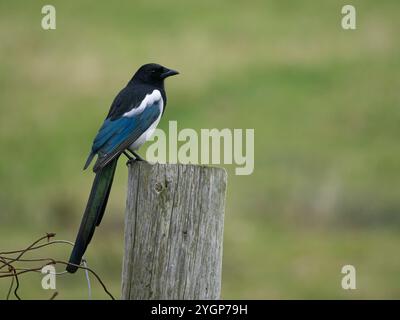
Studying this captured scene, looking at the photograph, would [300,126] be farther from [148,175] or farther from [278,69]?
[148,175]

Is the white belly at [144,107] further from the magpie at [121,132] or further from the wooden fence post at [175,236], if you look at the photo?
the wooden fence post at [175,236]

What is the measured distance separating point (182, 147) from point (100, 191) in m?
10.6

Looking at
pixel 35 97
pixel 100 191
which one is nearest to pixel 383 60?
pixel 35 97

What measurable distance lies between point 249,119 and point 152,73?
12114mm

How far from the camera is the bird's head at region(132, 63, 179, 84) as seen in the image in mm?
7934

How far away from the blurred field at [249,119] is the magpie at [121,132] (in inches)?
168

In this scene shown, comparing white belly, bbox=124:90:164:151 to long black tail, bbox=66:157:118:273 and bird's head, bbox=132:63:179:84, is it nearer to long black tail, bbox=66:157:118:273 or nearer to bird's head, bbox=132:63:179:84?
bird's head, bbox=132:63:179:84

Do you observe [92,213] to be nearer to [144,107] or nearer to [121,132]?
[121,132]

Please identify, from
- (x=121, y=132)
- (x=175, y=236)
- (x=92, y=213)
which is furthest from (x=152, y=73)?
(x=175, y=236)

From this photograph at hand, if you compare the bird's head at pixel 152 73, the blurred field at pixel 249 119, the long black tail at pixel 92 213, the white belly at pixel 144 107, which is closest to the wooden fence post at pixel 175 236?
the long black tail at pixel 92 213

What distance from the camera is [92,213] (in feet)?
18.6

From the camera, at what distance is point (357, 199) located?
1567 centimetres

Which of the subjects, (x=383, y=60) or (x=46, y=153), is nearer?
(x=46, y=153)
